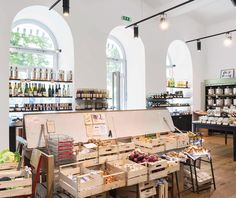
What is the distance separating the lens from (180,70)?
10031 millimetres

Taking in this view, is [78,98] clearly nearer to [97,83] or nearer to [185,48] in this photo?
[97,83]

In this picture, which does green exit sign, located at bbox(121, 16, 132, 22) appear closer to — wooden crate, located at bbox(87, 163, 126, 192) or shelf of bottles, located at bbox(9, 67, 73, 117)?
shelf of bottles, located at bbox(9, 67, 73, 117)

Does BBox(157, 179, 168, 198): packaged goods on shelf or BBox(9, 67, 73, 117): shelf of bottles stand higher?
BBox(9, 67, 73, 117): shelf of bottles

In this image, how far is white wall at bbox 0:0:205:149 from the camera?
5266mm

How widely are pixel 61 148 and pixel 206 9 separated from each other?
8076mm

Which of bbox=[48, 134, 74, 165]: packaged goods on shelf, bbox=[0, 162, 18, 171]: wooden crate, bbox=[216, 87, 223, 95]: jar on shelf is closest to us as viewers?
bbox=[0, 162, 18, 171]: wooden crate

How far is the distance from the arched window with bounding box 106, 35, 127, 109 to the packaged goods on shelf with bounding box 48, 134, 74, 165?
508 cm

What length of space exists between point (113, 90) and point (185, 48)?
3.48m

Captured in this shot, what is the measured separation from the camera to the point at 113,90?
27.0ft

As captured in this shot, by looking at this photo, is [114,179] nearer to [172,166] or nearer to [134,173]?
[134,173]

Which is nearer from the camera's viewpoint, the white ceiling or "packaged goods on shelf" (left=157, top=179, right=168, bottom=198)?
"packaged goods on shelf" (left=157, top=179, right=168, bottom=198)

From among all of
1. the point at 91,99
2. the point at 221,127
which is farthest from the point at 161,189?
the point at 91,99

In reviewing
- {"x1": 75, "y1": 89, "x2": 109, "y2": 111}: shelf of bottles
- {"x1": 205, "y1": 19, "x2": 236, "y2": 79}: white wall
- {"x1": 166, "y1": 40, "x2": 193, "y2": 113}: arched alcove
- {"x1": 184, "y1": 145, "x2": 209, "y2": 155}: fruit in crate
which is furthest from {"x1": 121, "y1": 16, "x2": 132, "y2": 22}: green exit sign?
{"x1": 184, "y1": 145, "x2": 209, "y2": 155}: fruit in crate

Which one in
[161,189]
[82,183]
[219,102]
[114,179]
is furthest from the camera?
A: [219,102]
